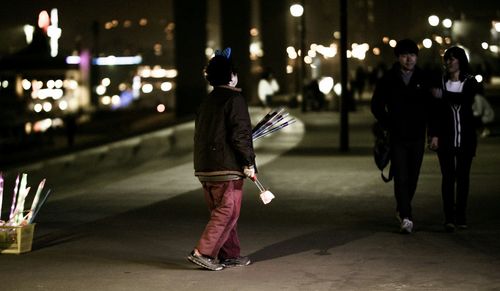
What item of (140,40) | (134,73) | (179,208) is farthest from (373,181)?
(140,40)

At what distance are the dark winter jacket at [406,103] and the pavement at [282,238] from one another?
1.00 metres

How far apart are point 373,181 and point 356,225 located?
463 centimetres

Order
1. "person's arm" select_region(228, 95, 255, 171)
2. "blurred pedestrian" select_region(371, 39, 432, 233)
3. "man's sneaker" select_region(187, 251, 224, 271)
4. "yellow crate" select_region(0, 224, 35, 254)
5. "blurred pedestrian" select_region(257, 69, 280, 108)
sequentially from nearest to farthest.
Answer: "person's arm" select_region(228, 95, 255, 171) → "man's sneaker" select_region(187, 251, 224, 271) → "yellow crate" select_region(0, 224, 35, 254) → "blurred pedestrian" select_region(371, 39, 432, 233) → "blurred pedestrian" select_region(257, 69, 280, 108)

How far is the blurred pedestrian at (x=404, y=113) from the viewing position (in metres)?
10.6

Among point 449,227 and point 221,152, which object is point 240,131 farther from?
point 449,227

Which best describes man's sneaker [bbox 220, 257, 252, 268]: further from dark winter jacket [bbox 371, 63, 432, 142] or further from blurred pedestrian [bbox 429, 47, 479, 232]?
blurred pedestrian [bbox 429, 47, 479, 232]

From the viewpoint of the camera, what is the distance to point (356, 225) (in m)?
11.4

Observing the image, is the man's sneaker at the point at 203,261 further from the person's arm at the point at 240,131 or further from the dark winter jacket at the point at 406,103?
the dark winter jacket at the point at 406,103

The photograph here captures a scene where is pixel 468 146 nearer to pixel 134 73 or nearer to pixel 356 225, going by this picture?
pixel 356 225

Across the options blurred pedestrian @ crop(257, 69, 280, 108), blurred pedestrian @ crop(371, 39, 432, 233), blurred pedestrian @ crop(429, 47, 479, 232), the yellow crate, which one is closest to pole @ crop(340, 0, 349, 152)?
blurred pedestrian @ crop(429, 47, 479, 232)

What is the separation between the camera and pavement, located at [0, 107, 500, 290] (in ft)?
27.9

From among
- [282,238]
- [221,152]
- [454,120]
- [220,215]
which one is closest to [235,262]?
[220,215]

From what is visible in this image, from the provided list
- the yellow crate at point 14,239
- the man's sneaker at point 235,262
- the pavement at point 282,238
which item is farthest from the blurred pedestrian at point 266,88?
the man's sneaker at point 235,262

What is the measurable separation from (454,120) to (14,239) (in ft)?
14.4
